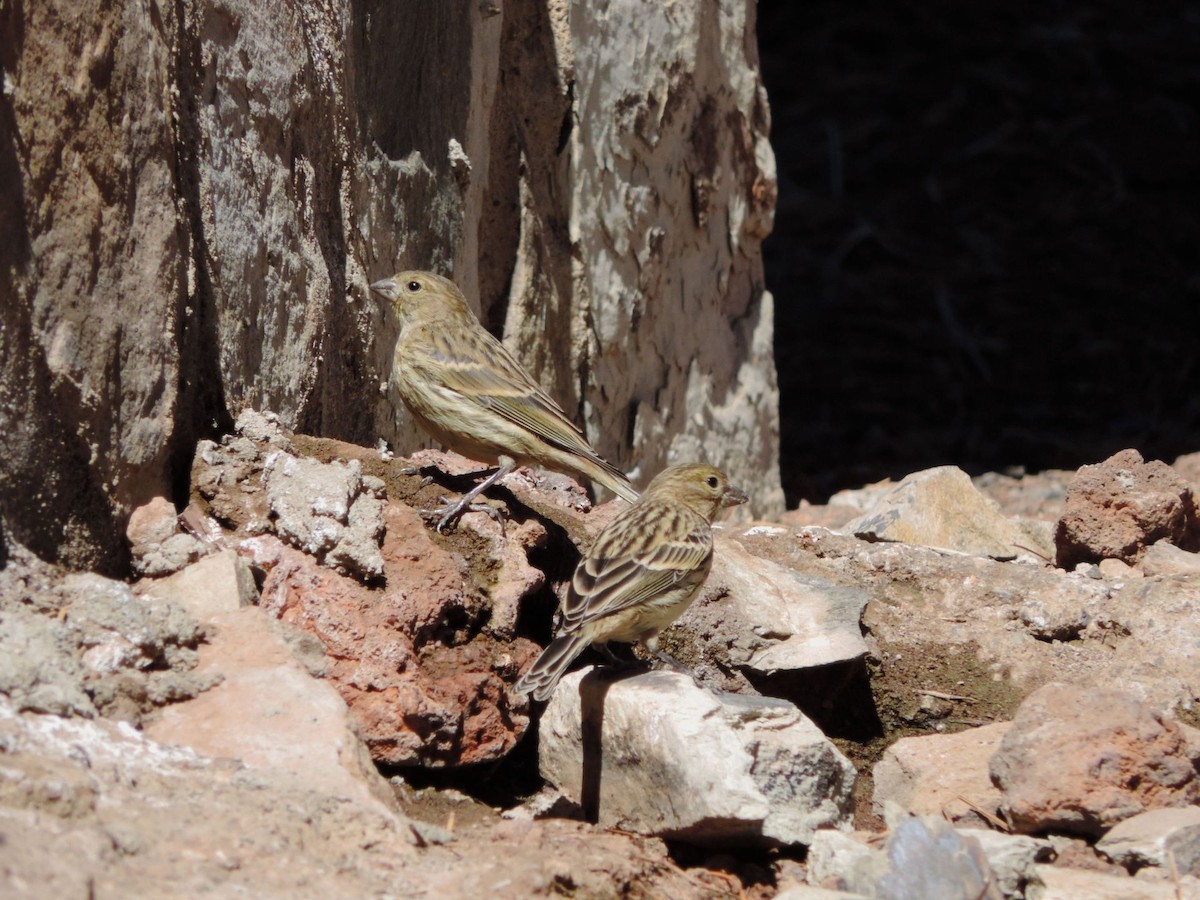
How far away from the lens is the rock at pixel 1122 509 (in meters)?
5.91

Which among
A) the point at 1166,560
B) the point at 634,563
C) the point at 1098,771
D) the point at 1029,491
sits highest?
the point at 634,563

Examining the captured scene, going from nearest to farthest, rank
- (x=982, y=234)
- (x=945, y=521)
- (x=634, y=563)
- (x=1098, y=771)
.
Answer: (x=1098, y=771), (x=634, y=563), (x=945, y=521), (x=982, y=234)

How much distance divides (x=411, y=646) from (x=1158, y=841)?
1932 mm

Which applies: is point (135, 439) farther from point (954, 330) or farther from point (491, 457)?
point (954, 330)

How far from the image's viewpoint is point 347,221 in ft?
18.6

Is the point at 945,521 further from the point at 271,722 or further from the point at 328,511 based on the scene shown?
the point at 271,722

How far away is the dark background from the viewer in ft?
36.7

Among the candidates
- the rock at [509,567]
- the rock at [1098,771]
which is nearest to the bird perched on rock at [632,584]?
the rock at [509,567]

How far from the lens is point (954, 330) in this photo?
12.0 meters

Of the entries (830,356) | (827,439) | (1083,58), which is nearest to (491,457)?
(827,439)

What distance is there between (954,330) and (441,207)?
6.50 meters

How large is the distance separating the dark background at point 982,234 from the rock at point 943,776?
507cm

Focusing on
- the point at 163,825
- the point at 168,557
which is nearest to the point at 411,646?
the point at 168,557

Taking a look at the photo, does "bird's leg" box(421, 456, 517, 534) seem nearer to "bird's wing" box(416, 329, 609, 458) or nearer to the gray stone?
"bird's wing" box(416, 329, 609, 458)
